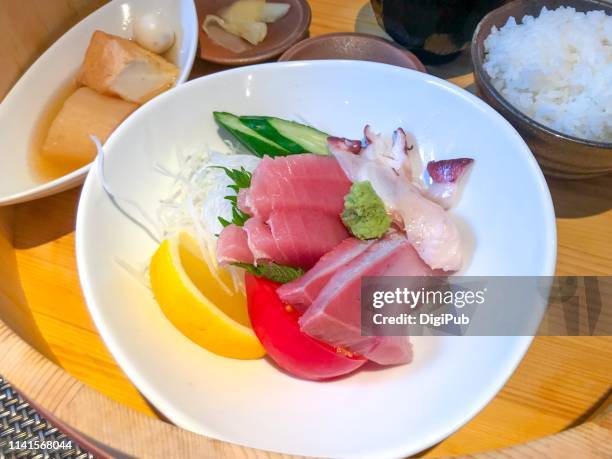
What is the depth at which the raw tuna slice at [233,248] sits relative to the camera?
3.98ft

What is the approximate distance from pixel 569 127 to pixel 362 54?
27.8 inches

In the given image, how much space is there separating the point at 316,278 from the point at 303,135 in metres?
0.50

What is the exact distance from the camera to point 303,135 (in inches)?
58.7

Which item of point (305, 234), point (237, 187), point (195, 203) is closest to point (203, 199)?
point (195, 203)

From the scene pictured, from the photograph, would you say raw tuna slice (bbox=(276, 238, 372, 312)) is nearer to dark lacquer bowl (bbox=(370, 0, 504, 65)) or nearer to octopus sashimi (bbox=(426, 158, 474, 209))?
octopus sashimi (bbox=(426, 158, 474, 209))

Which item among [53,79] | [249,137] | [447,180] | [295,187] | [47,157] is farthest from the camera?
[53,79]

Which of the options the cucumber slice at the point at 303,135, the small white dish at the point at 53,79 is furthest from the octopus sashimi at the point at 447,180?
the small white dish at the point at 53,79

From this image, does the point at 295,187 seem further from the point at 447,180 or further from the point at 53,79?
the point at 53,79

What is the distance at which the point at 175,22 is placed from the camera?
1.90m

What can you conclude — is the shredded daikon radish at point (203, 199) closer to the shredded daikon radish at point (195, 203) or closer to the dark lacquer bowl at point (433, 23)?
the shredded daikon radish at point (195, 203)

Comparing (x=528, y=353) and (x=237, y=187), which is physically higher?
(x=237, y=187)

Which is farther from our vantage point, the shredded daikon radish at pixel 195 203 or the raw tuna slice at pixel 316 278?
the shredded daikon radish at pixel 195 203

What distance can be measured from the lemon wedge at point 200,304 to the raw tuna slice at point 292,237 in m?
0.09

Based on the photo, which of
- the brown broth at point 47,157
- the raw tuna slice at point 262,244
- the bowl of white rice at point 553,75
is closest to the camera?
the raw tuna slice at point 262,244
